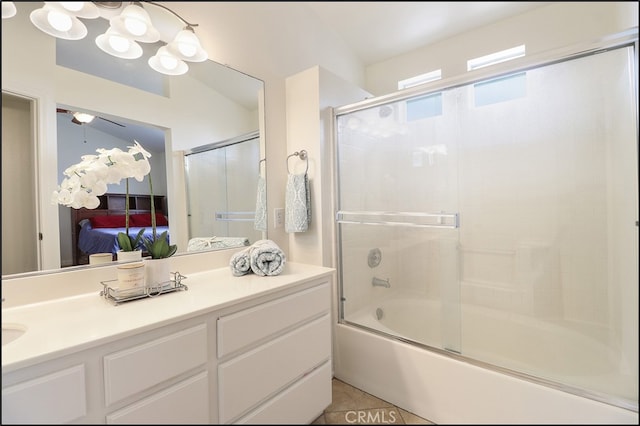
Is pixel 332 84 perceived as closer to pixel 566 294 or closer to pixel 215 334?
pixel 215 334

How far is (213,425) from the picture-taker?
830mm

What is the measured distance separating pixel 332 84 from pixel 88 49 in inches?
45.8

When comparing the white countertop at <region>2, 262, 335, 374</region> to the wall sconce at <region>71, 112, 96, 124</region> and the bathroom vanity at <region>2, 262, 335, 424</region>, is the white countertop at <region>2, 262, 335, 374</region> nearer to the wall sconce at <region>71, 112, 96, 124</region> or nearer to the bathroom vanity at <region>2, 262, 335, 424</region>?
the bathroom vanity at <region>2, 262, 335, 424</region>

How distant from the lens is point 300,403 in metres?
1.13

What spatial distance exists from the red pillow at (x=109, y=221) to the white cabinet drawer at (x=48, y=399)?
623 millimetres

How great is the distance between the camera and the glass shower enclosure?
1237 mm

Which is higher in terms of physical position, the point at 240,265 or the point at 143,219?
the point at 143,219

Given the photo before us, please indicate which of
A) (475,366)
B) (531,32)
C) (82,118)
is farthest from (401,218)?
(82,118)

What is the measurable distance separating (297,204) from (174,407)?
1123 mm

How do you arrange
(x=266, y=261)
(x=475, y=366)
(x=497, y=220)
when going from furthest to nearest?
(x=497, y=220) → (x=266, y=261) → (x=475, y=366)

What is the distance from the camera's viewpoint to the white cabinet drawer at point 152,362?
713 mm

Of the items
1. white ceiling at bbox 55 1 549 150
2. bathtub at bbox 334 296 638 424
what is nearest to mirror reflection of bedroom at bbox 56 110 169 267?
white ceiling at bbox 55 1 549 150

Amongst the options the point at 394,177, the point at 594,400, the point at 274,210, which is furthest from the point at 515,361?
the point at 274,210

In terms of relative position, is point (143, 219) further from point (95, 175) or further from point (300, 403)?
point (300, 403)
